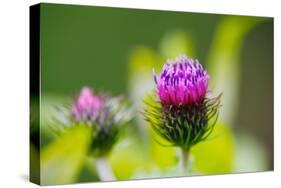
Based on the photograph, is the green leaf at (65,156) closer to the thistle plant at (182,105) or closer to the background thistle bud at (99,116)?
the background thistle bud at (99,116)

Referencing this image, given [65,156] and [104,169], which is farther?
[104,169]

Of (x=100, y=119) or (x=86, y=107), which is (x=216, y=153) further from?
(x=86, y=107)

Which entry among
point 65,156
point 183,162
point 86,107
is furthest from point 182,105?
point 65,156

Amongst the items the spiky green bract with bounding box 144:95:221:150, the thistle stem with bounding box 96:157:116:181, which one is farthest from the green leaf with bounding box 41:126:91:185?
the spiky green bract with bounding box 144:95:221:150

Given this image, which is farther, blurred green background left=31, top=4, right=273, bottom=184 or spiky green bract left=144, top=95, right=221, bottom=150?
spiky green bract left=144, top=95, right=221, bottom=150

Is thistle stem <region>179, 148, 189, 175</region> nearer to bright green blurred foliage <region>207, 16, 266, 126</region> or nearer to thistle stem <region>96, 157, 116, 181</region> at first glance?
bright green blurred foliage <region>207, 16, 266, 126</region>

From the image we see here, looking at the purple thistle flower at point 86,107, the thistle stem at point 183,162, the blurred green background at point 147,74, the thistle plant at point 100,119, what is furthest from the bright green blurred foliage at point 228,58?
the purple thistle flower at point 86,107
